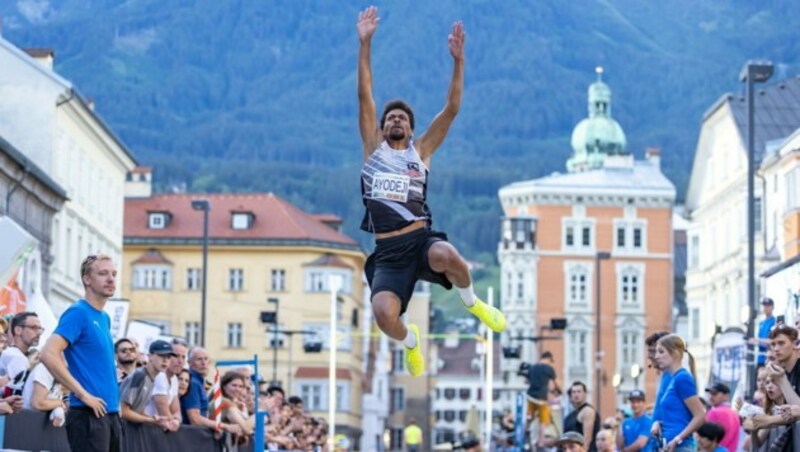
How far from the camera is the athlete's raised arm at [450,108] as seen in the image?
17.0 metres

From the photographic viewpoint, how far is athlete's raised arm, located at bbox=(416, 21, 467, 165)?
17031 mm

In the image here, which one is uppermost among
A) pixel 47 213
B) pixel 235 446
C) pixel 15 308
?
pixel 47 213

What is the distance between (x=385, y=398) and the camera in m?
143

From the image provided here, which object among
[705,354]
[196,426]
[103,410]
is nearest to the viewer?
[103,410]

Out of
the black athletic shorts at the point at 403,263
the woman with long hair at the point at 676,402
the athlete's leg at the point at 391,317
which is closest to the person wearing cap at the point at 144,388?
the athlete's leg at the point at 391,317

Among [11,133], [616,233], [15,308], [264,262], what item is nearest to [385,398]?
[616,233]

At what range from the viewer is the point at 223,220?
378ft

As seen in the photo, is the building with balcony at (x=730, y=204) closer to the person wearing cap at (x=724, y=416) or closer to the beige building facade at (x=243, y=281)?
the beige building facade at (x=243, y=281)

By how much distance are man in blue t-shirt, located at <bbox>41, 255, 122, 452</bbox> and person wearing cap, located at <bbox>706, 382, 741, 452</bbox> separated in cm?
763

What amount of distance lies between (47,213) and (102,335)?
49147 millimetres

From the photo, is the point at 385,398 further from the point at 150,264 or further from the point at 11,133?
the point at 11,133

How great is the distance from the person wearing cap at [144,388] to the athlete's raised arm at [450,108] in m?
3.46

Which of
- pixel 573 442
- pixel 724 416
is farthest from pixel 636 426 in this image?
→ pixel 724 416

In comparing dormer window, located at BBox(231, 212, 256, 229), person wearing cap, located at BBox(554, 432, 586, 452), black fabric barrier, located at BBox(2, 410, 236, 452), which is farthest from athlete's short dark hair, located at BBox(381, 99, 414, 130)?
dormer window, located at BBox(231, 212, 256, 229)
